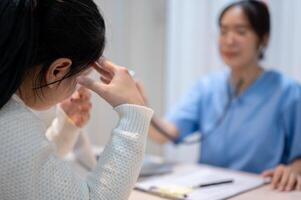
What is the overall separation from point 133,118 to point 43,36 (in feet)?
0.68

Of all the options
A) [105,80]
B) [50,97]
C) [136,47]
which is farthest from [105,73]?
[136,47]

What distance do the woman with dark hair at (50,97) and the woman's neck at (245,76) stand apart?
2.90 ft

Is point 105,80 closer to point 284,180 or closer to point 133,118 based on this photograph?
point 133,118

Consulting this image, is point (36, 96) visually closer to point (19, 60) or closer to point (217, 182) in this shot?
point (19, 60)

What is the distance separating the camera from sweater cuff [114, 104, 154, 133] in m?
0.70

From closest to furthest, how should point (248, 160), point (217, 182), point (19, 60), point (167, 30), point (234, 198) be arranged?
point (19, 60) < point (234, 198) < point (217, 182) < point (248, 160) < point (167, 30)

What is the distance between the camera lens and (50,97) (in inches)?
27.7

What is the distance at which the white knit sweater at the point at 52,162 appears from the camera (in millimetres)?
588

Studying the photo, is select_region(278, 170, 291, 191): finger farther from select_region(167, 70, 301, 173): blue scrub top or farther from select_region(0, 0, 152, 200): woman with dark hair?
select_region(0, 0, 152, 200): woman with dark hair

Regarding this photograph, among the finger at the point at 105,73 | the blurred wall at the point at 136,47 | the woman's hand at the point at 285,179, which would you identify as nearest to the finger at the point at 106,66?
the finger at the point at 105,73

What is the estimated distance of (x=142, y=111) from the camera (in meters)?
0.72

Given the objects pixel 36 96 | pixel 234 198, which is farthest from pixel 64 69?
pixel 234 198

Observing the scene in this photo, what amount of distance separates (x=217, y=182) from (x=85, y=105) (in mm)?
386

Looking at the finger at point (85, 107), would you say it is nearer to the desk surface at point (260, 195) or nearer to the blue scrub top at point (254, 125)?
the desk surface at point (260, 195)
